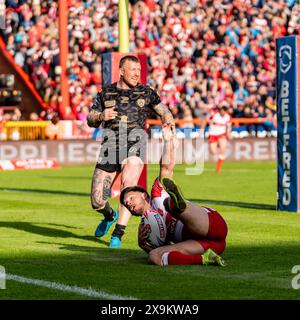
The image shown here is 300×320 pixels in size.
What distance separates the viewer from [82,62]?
129ft

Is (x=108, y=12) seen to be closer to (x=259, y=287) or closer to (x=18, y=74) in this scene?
(x=18, y=74)

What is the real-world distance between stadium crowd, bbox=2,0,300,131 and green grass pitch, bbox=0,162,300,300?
14885mm

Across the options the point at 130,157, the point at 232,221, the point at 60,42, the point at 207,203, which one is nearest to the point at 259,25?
the point at 60,42

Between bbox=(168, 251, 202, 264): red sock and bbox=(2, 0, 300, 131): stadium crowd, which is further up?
bbox=(2, 0, 300, 131): stadium crowd

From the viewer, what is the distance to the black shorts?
13.8 meters

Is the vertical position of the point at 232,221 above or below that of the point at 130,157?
below

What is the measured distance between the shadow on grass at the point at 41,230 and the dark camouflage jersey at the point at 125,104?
1.52 m

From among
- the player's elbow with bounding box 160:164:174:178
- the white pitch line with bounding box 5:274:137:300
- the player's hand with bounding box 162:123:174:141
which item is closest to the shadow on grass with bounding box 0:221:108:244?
the player's elbow with bounding box 160:164:174:178

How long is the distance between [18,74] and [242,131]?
26.4 feet

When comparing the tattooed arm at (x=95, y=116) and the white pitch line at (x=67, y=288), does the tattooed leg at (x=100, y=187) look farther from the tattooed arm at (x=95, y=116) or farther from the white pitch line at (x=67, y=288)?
the white pitch line at (x=67, y=288)

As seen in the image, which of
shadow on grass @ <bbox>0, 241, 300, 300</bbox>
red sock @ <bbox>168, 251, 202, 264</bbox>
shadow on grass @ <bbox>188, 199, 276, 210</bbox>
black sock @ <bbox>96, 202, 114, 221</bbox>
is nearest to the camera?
shadow on grass @ <bbox>0, 241, 300, 300</bbox>

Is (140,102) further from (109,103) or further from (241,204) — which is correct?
(241,204)

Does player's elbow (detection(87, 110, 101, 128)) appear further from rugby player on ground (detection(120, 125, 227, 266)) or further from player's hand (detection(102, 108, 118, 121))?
rugby player on ground (detection(120, 125, 227, 266))
